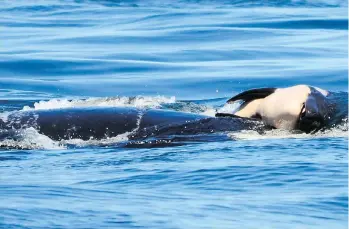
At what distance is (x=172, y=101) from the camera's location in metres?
13.4

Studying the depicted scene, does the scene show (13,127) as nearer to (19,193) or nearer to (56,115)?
(56,115)

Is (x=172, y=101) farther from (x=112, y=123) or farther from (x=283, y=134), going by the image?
(x=283, y=134)

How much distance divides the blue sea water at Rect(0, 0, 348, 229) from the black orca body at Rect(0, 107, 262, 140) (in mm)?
160

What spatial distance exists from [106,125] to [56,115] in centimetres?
51

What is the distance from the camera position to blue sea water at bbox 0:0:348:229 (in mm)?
7094

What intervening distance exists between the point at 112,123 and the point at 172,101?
312 centimetres

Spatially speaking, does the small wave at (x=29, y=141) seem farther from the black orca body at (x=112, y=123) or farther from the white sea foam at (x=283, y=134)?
the white sea foam at (x=283, y=134)

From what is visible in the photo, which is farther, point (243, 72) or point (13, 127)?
point (243, 72)

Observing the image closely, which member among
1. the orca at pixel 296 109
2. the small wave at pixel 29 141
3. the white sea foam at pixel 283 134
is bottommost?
the white sea foam at pixel 283 134

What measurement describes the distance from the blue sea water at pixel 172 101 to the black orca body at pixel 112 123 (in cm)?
16

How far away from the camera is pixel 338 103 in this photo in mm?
10586

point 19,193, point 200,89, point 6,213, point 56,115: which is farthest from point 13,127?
point 200,89

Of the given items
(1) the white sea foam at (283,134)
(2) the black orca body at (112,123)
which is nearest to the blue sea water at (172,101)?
(1) the white sea foam at (283,134)

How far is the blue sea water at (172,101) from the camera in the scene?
23.3 feet
